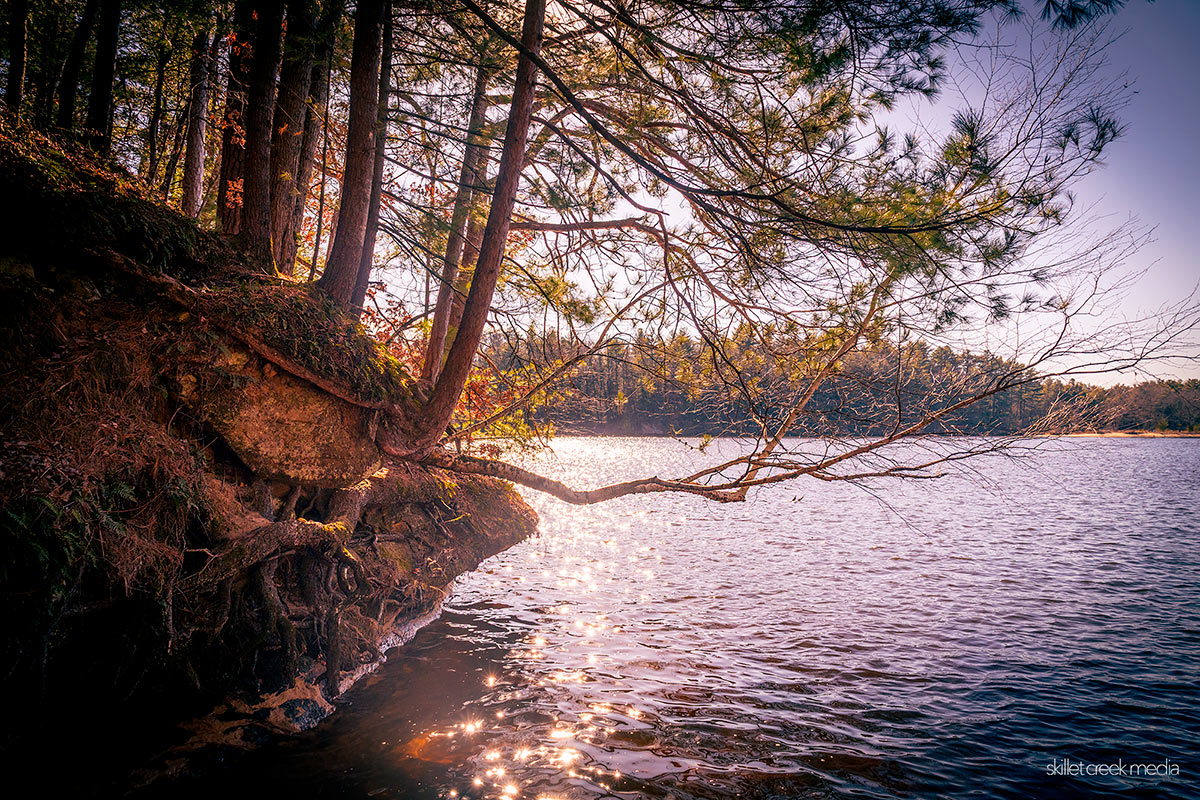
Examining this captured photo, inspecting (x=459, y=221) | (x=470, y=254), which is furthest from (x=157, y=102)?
(x=459, y=221)

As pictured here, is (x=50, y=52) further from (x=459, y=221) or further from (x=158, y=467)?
(x=158, y=467)

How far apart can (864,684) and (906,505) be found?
17.3 m

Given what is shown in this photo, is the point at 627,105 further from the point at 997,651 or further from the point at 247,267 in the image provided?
the point at 997,651

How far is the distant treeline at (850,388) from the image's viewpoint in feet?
15.9

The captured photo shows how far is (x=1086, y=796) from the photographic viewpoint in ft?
15.1

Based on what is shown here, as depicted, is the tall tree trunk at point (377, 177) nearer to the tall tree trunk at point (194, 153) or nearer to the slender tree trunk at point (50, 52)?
the tall tree trunk at point (194, 153)

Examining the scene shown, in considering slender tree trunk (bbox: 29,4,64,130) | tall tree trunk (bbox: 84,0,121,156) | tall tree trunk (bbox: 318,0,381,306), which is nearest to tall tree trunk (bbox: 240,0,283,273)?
tall tree trunk (bbox: 318,0,381,306)

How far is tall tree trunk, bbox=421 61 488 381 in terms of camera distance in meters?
6.57

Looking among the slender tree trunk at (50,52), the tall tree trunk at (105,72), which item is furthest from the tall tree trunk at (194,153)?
the tall tree trunk at (105,72)

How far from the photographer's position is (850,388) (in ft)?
19.0

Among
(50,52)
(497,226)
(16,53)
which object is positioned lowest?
(497,226)

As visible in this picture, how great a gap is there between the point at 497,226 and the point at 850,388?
161 inches

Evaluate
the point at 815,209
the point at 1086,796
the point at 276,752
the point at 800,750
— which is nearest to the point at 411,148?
the point at 815,209

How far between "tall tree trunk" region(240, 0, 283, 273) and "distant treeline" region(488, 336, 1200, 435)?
312cm
